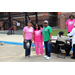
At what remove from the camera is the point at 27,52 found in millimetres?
4590

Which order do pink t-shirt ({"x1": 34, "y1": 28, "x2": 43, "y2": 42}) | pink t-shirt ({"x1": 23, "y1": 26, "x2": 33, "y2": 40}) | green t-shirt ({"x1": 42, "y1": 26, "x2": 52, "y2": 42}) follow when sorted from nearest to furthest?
1. green t-shirt ({"x1": 42, "y1": 26, "x2": 52, "y2": 42})
2. pink t-shirt ({"x1": 23, "y1": 26, "x2": 33, "y2": 40})
3. pink t-shirt ({"x1": 34, "y1": 28, "x2": 43, "y2": 42})

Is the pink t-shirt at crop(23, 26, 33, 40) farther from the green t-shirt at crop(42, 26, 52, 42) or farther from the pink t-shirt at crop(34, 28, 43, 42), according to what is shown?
the green t-shirt at crop(42, 26, 52, 42)

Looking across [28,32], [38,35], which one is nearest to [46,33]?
[38,35]

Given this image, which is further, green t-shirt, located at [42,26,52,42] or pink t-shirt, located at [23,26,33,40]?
pink t-shirt, located at [23,26,33,40]

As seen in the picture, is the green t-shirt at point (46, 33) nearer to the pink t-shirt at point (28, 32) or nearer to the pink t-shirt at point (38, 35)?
the pink t-shirt at point (38, 35)

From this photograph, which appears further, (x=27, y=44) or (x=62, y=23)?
(x=62, y=23)

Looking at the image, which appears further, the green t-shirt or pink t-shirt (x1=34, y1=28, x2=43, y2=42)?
pink t-shirt (x1=34, y1=28, x2=43, y2=42)

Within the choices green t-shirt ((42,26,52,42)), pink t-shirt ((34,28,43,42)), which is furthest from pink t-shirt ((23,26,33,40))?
green t-shirt ((42,26,52,42))

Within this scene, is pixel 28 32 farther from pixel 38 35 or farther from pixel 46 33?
pixel 46 33

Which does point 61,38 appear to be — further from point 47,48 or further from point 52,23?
point 52,23

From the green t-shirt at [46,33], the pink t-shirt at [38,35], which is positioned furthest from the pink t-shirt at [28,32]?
the green t-shirt at [46,33]

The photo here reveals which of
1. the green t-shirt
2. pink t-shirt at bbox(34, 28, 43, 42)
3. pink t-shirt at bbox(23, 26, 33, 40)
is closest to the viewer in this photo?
the green t-shirt

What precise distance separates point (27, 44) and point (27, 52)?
46 centimetres

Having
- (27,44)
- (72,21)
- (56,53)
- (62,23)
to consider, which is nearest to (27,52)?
(27,44)
